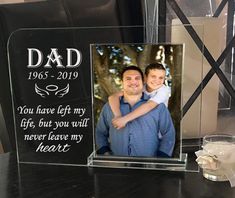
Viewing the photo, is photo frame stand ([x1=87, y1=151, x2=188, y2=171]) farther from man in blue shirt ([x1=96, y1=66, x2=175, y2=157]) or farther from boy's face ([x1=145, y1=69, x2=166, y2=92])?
boy's face ([x1=145, y1=69, x2=166, y2=92])

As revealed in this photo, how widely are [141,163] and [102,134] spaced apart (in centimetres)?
9

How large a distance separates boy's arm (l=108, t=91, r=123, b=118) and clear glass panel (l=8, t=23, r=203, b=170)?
0.04ft

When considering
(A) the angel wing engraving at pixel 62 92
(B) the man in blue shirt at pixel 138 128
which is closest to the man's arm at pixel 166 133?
(B) the man in blue shirt at pixel 138 128

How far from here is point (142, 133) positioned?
685 millimetres

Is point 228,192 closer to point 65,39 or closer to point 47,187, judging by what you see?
point 47,187

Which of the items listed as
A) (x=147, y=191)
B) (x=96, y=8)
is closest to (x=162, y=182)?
(x=147, y=191)

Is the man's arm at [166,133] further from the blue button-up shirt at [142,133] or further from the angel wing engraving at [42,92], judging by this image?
the angel wing engraving at [42,92]

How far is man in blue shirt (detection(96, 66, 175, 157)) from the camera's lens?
68cm

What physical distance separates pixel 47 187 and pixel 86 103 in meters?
0.18

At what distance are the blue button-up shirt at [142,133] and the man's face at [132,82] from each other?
0.05ft

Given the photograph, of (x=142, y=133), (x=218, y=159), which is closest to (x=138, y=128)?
(x=142, y=133)

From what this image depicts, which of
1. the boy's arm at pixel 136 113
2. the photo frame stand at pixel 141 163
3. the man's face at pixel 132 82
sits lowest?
the photo frame stand at pixel 141 163

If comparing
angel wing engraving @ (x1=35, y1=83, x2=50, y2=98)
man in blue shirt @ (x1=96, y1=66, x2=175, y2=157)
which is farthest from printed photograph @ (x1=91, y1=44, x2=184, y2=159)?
angel wing engraving @ (x1=35, y1=83, x2=50, y2=98)

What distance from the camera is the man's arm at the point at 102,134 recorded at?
2.32 feet
